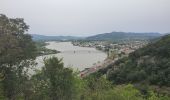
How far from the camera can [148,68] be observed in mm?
40062

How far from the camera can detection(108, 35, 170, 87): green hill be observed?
36344 mm

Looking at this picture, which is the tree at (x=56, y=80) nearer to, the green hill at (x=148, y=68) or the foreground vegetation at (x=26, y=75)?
the foreground vegetation at (x=26, y=75)

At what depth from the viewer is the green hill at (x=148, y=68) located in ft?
119

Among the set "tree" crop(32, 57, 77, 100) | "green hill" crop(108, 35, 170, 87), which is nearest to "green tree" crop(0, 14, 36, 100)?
"tree" crop(32, 57, 77, 100)

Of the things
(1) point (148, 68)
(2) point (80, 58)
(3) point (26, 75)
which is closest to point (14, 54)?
(3) point (26, 75)

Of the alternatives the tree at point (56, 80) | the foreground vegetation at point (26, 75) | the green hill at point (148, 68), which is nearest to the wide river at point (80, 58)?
the green hill at point (148, 68)

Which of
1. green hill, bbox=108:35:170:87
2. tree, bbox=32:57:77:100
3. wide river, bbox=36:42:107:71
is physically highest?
tree, bbox=32:57:77:100

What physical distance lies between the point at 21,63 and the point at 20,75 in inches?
26.9

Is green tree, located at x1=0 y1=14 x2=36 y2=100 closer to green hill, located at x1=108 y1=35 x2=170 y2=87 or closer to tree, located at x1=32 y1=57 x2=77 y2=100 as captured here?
tree, located at x1=32 y1=57 x2=77 y2=100

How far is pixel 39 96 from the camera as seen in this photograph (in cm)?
1656

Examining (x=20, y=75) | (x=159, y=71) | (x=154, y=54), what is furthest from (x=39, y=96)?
(x=154, y=54)

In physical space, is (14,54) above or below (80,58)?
above

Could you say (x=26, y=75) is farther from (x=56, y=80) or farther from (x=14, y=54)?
(x=56, y=80)

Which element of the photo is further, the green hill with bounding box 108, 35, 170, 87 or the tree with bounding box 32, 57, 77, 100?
the green hill with bounding box 108, 35, 170, 87
